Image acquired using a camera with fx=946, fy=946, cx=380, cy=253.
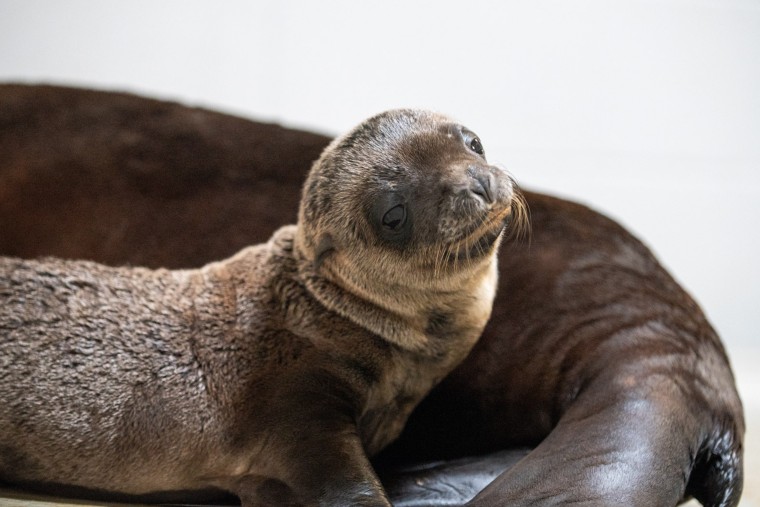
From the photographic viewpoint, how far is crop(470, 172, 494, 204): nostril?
1864 millimetres

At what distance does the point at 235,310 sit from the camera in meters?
2.11

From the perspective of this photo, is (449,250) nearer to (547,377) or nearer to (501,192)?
(501,192)

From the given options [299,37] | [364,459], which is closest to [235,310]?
[364,459]

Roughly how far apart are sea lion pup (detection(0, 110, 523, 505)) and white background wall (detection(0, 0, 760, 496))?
227 centimetres

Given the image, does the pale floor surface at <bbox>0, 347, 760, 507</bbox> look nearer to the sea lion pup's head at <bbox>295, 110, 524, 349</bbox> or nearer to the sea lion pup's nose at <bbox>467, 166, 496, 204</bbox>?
the sea lion pup's head at <bbox>295, 110, 524, 349</bbox>

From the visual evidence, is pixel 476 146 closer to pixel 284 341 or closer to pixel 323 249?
pixel 323 249

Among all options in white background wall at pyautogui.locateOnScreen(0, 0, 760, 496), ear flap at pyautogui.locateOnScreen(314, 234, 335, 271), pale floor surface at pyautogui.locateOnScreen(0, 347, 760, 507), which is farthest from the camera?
white background wall at pyautogui.locateOnScreen(0, 0, 760, 496)

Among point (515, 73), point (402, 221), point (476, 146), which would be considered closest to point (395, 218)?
point (402, 221)

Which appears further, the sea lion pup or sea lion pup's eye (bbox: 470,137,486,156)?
sea lion pup's eye (bbox: 470,137,486,156)

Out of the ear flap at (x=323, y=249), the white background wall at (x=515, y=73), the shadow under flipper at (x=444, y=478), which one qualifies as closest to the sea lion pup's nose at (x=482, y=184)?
the ear flap at (x=323, y=249)

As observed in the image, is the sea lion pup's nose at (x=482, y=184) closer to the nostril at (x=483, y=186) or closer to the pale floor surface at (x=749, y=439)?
the nostril at (x=483, y=186)

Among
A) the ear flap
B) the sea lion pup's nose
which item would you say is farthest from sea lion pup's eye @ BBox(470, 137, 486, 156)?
the ear flap

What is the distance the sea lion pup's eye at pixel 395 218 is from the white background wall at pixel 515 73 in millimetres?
2358

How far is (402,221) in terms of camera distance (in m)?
1.93
